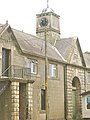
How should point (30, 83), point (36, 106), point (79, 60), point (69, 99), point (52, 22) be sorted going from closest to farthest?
point (30, 83)
point (36, 106)
point (69, 99)
point (79, 60)
point (52, 22)

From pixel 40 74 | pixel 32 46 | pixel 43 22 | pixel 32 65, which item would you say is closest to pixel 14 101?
pixel 32 65

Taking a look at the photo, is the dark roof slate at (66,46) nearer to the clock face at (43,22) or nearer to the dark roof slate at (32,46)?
the dark roof slate at (32,46)

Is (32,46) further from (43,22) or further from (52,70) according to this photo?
(43,22)

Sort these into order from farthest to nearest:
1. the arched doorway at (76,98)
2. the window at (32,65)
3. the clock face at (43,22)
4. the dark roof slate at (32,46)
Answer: the clock face at (43,22) → the arched doorway at (76,98) → the dark roof slate at (32,46) → the window at (32,65)

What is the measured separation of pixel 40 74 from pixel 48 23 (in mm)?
17013

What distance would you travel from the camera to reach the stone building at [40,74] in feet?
90.6

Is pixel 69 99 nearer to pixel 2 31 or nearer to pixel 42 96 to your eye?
pixel 42 96

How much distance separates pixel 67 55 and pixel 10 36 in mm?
12831

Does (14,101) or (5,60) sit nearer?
(14,101)

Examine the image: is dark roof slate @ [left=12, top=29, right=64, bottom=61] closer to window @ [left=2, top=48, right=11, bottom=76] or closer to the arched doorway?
window @ [left=2, top=48, right=11, bottom=76]

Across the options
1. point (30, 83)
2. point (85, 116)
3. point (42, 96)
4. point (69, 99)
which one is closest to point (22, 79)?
point (30, 83)

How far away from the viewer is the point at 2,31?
2859 centimetres

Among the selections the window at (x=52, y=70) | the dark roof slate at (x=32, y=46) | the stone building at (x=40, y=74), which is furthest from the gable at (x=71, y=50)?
the window at (x=52, y=70)

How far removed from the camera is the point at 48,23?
49.5m
